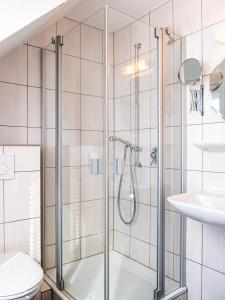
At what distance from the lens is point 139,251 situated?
186cm

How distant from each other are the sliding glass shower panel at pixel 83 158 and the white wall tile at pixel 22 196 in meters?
0.20

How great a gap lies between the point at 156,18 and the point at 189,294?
2.11 m

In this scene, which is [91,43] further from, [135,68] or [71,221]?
[71,221]

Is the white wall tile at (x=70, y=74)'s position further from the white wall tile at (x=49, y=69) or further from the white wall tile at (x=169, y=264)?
the white wall tile at (x=169, y=264)

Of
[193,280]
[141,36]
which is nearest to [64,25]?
[141,36]

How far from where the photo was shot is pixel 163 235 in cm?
171

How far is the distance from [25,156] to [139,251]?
1.08 meters

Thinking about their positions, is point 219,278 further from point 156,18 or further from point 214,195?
point 156,18

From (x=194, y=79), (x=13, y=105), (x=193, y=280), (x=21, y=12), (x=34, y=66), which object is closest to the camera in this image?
(x=21, y=12)

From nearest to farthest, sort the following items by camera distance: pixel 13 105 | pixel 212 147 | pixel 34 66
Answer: pixel 212 147 < pixel 13 105 < pixel 34 66

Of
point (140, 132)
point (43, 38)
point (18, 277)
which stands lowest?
point (18, 277)

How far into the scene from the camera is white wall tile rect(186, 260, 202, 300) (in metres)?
1.70

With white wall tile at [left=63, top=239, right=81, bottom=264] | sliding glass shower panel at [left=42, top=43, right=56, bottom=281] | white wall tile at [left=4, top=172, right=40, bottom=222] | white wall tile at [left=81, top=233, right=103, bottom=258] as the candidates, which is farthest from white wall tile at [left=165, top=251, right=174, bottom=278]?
white wall tile at [left=4, top=172, right=40, bottom=222]

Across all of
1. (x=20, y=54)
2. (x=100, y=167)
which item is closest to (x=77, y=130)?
(x=100, y=167)
